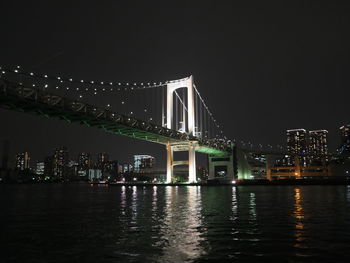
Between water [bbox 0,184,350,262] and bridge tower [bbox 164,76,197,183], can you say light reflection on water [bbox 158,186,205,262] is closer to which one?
water [bbox 0,184,350,262]

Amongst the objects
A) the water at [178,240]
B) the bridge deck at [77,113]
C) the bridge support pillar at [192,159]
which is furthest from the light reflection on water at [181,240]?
the bridge support pillar at [192,159]

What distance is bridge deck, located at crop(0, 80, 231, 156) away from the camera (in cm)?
3512

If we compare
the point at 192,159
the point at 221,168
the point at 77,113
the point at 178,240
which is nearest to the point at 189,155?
the point at 192,159

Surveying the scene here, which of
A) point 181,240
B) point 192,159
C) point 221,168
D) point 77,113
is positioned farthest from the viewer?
point 221,168

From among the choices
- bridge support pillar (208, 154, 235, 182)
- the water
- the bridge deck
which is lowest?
the water

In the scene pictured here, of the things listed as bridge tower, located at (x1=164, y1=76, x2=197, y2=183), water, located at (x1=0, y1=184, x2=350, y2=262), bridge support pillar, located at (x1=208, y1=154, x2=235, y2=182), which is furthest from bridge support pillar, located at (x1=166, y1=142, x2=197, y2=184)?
water, located at (x1=0, y1=184, x2=350, y2=262)

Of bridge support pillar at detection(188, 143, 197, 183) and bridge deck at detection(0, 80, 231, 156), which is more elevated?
bridge deck at detection(0, 80, 231, 156)

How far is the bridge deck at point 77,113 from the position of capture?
115ft

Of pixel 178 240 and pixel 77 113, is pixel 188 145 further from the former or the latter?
pixel 178 240

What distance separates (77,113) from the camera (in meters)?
41.7

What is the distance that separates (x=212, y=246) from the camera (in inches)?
320

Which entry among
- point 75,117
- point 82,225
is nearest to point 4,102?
point 75,117

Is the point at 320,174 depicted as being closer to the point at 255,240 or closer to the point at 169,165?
the point at 169,165

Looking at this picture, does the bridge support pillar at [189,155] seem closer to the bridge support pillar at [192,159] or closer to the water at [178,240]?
the bridge support pillar at [192,159]
